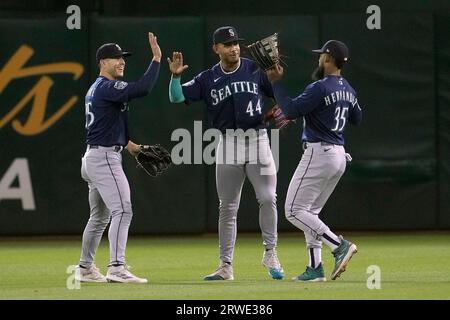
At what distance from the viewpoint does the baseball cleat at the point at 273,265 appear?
9.84m

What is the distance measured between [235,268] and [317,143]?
1.94 meters

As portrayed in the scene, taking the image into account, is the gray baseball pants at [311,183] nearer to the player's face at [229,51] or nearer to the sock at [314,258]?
the sock at [314,258]

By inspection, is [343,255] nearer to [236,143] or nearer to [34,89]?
[236,143]

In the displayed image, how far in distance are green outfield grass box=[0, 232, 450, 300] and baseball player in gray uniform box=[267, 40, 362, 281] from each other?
15.1 inches

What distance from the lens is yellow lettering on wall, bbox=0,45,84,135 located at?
557 inches

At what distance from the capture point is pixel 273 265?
993cm

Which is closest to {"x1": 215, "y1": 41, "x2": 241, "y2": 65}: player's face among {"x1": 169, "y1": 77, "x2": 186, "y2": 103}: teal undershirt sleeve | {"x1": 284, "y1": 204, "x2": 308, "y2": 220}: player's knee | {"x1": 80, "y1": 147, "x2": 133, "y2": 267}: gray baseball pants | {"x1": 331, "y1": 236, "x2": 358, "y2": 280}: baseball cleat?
{"x1": 169, "y1": 77, "x2": 186, "y2": 103}: teal undershirt sleeve

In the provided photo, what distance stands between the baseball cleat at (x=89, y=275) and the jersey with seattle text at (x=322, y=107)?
1953 mm

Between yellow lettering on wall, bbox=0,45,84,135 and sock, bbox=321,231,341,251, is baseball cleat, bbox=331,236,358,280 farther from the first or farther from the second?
yellow lettering on wall, bbox=0,45,84,135

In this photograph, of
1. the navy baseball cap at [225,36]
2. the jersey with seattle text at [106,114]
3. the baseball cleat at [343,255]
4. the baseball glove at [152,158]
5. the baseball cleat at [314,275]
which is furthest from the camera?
the baseball glove at [152,158]

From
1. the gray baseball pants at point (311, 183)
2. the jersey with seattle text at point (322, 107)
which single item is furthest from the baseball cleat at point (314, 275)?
the jersey with seattle text at point (322, 107)

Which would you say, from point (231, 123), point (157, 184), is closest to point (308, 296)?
point (231, 123)

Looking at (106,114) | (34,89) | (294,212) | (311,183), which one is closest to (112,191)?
(106,114)

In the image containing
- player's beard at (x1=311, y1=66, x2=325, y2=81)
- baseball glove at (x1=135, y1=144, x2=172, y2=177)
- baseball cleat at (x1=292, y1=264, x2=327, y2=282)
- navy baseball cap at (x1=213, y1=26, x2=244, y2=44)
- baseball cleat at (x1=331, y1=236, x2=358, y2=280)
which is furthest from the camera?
baseball glove at (x1=135, y1=144, x2=172, y2=177)
